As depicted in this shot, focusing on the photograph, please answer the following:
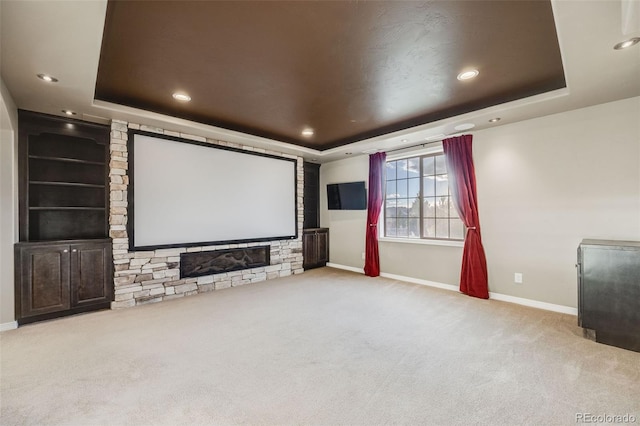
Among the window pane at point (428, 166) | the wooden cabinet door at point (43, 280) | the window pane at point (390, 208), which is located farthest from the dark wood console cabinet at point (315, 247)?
the wooden cabinet door at point (43, 280)

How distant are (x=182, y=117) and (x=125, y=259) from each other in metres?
2.16

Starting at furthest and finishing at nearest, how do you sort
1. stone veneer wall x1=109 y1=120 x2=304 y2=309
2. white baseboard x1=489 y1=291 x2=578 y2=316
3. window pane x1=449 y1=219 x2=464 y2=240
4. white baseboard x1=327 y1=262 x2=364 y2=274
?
white baseboard x1=327 y1=262 x2=364 y2=274 → window pane x1=449 y1=219 x2=464 y2=240 → stone veneer wall x1=109 y1=120 x2=304 y2=309 → white baseboard x1=489 y1=291 x2=578 y2=316

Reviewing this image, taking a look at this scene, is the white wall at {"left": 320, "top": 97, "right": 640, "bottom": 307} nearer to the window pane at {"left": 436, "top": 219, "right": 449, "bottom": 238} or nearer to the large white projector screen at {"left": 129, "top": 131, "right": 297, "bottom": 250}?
the window pane at {"left": 436, "top": 219, "right": 449, "bottom": 238}

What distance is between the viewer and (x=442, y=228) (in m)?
4.83

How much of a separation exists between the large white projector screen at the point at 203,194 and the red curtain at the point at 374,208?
168 centimetres

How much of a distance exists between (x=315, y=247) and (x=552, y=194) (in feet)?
14.4

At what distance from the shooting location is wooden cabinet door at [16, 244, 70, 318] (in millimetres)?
3148

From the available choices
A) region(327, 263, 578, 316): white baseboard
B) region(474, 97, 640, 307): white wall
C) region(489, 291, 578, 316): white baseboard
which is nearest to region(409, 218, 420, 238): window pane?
region(327, 263, 578, 316): white baseboard

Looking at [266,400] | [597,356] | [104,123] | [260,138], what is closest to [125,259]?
[104,123]

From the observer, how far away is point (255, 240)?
5.23 metres

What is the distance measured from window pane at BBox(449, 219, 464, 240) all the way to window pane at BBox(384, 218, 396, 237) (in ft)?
3.74

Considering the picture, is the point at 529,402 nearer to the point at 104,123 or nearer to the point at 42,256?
the point at 42,256

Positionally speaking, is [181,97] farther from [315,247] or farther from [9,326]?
[315,247]

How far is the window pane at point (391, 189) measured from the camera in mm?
5566
